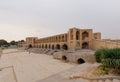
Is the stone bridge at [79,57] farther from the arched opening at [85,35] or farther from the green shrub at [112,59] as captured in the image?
the arched opening at [85,35]

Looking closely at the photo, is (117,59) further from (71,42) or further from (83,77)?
(71,42)

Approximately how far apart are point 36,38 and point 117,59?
63.9m

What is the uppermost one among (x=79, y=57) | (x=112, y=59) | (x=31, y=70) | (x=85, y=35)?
(x=85, y=35)

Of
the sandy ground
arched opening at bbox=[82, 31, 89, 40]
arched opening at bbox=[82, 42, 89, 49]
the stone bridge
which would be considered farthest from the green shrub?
arched opening at bbox=[82, 31, 89, 40]

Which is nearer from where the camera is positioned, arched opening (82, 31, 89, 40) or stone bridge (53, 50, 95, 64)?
stone bridge (53, 50, 95, 64)

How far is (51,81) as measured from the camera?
980 centimetres

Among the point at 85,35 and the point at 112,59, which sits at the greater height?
the point at 85,35

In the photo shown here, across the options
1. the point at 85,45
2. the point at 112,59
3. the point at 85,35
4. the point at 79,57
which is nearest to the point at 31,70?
the point at 79,57

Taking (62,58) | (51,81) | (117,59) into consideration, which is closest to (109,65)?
(117,59)

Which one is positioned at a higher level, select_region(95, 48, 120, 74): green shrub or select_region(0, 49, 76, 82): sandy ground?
select_region(95, 48, 120, 74): green shrub

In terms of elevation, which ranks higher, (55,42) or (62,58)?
(55,42)

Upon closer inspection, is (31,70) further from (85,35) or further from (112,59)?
(85,35)

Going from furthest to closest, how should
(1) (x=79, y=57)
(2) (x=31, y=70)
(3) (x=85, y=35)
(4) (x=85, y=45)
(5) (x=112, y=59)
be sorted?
(3) (x=85, y=35), (4) (x=85, y=45), (1) (x=79, y=57), (2) (x=31, y=70), (5) (x=112, y=59)

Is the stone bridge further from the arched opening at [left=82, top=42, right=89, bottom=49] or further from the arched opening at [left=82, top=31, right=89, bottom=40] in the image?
the arched opening at [left=82, top=31, right=89, bottom=40]
